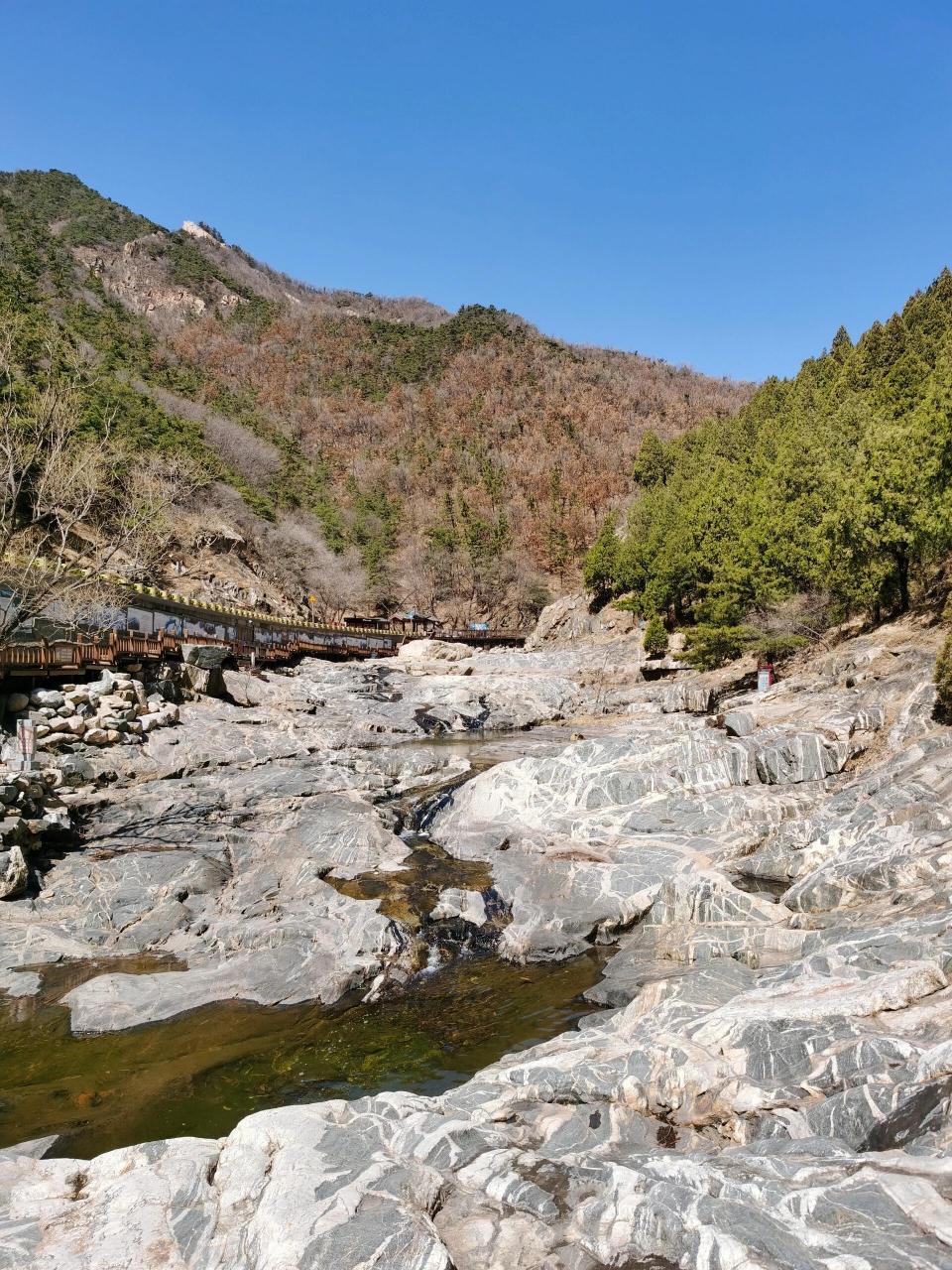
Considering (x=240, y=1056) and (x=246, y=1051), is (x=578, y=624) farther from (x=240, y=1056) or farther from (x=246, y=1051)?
(x=240, y=1056)

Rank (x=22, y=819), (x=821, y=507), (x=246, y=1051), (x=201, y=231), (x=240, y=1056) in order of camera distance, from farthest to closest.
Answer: (x=201, y=231) < (x=821, y=507) < (x=22, y=819) < (x=246, y=1051) < (x=240, y=1056)

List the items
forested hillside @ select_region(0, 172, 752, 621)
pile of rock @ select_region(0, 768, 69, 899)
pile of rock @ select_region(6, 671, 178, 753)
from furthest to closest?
forested hillside @ select_region(0, 172, 752, 621)
pile of rock @ select_region(6, 671, 178, 753)
pile of rock @ select_region(0, 768, 69, 899)

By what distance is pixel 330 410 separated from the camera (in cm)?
11850

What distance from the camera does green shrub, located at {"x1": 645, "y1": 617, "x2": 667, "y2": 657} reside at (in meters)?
45.5

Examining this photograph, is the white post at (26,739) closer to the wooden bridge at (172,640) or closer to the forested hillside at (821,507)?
the wooden bridge at (172,640)

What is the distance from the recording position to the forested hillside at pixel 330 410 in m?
65.8

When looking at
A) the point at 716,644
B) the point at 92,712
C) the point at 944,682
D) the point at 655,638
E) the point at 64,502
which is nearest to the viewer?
the point at 944,682

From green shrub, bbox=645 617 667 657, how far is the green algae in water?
118ft

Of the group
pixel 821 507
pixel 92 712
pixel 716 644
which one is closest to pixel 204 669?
pixel 92 712

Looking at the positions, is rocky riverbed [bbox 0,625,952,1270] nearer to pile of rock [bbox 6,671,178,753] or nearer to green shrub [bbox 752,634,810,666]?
pile of rock [bbox 6,671,178,753]

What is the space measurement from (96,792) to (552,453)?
9611 centimetres

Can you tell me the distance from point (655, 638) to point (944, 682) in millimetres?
Result: 30410

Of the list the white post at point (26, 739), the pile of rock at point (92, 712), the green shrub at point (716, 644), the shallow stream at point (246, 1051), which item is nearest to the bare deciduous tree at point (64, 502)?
the pile of rock at point (92, 712)

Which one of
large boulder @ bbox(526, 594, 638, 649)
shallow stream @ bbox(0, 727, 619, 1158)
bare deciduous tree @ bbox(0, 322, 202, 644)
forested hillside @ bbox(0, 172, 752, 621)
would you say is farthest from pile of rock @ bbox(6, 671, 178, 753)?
large boulder @ bbox(526, 594, 638, 649)
